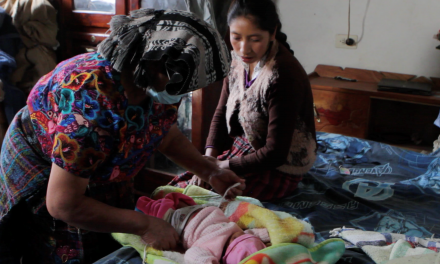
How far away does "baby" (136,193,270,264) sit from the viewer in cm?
96

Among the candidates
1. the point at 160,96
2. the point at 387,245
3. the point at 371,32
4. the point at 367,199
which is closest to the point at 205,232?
the point at 160,96

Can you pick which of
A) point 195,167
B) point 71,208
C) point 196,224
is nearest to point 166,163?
point 195,167

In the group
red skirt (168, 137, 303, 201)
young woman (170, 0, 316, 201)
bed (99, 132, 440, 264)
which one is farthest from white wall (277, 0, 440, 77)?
red skirt (168, 137, 303, 201)

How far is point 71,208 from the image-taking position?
857 mm

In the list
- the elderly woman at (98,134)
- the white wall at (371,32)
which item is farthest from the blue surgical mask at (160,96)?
the white wall at (371,32)

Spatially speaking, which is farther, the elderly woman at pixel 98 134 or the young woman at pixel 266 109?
the young woman at pixel 266 109

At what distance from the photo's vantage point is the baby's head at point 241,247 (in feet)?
3.13

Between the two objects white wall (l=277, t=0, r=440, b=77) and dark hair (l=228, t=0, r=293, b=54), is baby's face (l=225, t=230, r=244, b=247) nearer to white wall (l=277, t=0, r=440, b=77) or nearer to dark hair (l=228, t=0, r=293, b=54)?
dark hair (l=228, t=0, r=293, b=54)

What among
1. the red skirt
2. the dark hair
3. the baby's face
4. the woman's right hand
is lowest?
the red skirt

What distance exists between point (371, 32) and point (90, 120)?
7.20 feet

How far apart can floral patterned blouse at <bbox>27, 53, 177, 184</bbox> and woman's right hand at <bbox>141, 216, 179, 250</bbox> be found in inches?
6.5

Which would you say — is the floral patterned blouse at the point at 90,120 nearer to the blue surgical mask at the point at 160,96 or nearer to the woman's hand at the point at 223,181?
the blue surgical mask at the point at 160,96

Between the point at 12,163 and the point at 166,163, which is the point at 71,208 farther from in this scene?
the point at 166,163

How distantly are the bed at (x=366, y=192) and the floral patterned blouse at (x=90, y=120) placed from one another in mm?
643
